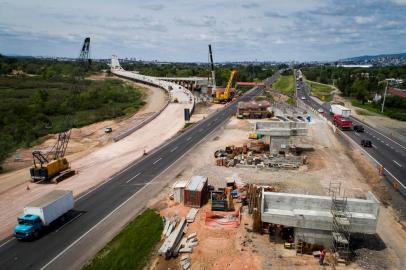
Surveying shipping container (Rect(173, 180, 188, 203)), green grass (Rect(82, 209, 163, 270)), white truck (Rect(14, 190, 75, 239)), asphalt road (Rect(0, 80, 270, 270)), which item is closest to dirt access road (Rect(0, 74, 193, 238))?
asphalt road (Rect(0, 80, 270, 270))

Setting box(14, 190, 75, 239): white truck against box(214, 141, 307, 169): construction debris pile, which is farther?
box(214, 141, 307, 169): construction debris pile

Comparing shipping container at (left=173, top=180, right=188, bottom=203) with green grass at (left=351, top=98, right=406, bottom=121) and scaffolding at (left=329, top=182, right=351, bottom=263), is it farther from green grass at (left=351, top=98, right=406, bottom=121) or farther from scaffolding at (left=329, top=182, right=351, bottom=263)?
green grass at (left=351, top=98, right=406, bottom=121)

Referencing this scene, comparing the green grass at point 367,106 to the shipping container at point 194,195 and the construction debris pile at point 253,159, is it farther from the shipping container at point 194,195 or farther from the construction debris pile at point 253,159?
the shipping container at point 194,195

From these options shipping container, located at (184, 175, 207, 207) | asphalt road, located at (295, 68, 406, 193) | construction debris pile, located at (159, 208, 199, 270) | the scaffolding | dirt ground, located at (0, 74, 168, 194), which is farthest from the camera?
dirt ground, located at (0, 74, 168, 194)

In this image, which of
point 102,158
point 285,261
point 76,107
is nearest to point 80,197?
point 102,158

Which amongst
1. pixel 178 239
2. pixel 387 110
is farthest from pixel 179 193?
pixel 387 110

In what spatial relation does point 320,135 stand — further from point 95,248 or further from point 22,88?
point 22,88

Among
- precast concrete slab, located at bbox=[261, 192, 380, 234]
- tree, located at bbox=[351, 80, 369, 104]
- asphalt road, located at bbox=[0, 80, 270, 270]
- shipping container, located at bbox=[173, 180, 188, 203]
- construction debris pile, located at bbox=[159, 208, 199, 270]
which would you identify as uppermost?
tree, located at bbox=[351, 80, 369, 104]
